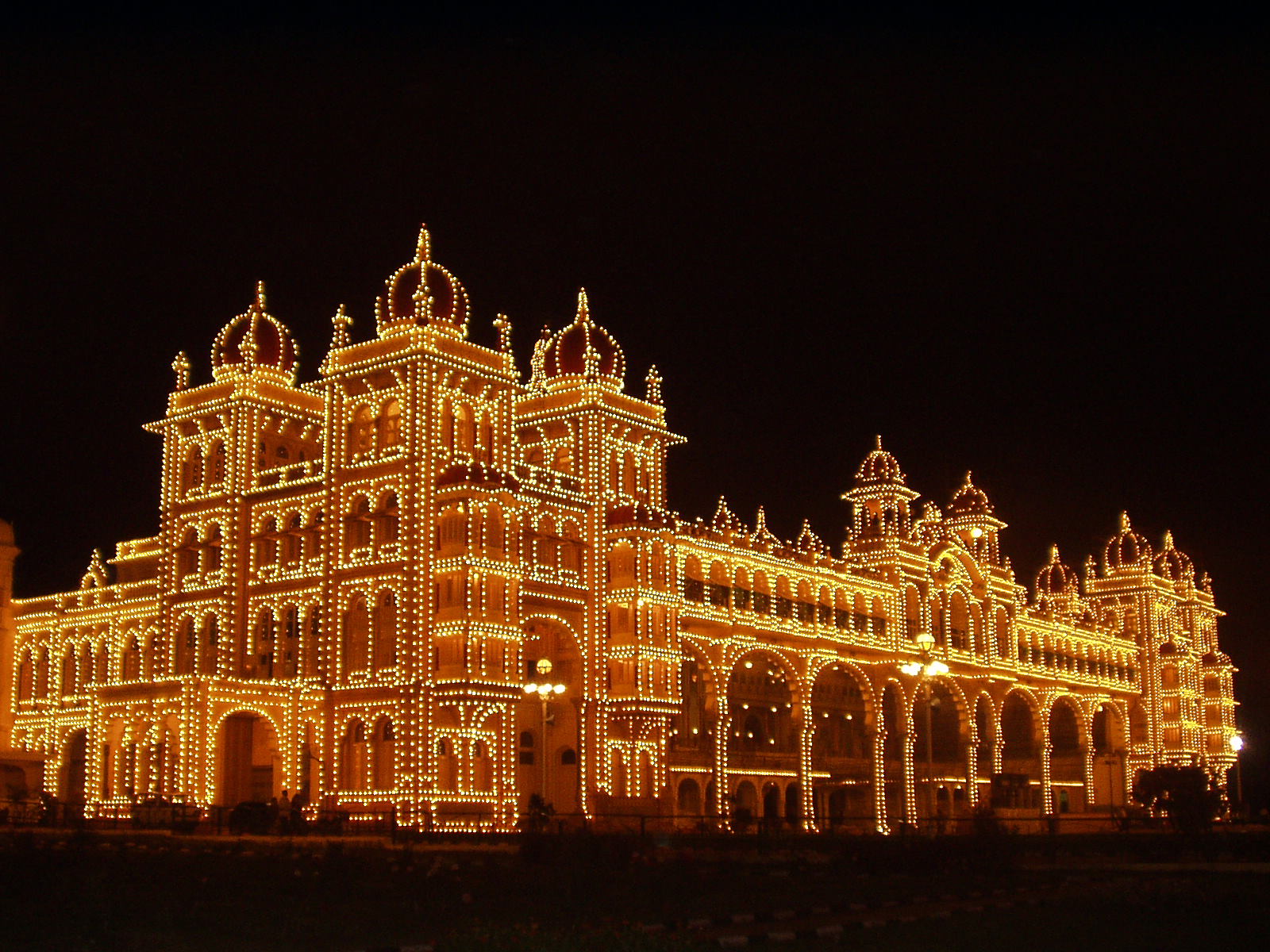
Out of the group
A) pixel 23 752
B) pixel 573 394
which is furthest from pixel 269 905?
pixel 23 752

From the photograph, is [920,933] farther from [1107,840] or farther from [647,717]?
[647,717]

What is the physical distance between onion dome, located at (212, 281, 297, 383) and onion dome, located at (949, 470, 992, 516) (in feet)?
124

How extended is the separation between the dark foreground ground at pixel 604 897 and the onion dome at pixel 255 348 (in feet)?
83.9

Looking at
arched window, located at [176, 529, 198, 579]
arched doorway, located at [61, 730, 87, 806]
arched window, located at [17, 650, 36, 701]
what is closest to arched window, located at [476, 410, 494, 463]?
arched window, located at [176, 529, 198, 579]

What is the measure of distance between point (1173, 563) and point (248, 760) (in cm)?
6931

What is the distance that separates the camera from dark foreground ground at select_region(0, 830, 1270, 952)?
21.6 meters

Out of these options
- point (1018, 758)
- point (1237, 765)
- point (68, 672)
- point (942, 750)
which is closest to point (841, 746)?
point (942, 750)

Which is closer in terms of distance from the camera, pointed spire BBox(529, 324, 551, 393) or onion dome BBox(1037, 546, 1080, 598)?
pointed spire BBox(529, 324, 551, 393)

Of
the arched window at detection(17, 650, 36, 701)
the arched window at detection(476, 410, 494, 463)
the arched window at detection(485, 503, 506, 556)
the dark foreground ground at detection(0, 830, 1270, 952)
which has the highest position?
the arched window at detection(476, 410, 494, 463)

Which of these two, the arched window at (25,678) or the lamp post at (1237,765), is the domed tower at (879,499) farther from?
the arched window at (25,678)

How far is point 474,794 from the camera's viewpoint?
5288cm

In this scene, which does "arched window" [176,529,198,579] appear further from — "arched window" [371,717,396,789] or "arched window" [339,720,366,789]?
"arched window" [371,717,396,789]

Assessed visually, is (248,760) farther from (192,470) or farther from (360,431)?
(360,431)

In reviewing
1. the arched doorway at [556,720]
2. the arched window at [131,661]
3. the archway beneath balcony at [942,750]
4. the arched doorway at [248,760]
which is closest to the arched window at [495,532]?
the arched doorway at [556,720]
